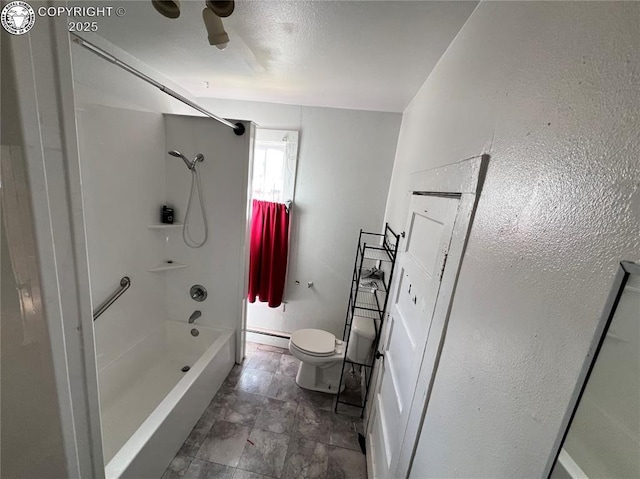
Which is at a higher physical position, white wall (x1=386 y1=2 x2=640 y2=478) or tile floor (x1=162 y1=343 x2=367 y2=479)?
white wall (x1=386 y1=2 x2=640 y2=478)

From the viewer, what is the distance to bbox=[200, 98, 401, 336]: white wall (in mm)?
2254

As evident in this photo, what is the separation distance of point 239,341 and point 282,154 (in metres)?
1.82

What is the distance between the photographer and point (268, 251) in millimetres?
2463

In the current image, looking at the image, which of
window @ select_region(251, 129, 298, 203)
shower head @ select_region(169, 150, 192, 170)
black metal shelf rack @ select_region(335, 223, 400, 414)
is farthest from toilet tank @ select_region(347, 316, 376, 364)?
shower head @ select_region(169, 150, 192, 170)

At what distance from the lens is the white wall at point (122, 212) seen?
1401 millimetres

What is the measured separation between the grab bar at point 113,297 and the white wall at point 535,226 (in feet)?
6.24

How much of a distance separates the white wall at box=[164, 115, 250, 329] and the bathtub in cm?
19

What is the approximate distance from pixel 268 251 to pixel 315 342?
39.0 inches

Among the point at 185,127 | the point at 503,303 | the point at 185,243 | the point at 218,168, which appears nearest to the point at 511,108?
the point at 503,303

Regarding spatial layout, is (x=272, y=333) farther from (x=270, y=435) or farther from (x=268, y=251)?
(x=270, y=435)

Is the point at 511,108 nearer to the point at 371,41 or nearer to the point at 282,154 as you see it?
the point at 371,41

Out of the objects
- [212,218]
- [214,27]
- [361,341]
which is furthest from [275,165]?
[361,341]

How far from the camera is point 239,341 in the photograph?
2258mm

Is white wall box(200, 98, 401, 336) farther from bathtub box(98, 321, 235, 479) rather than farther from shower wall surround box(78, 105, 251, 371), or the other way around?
bathtub box(98, 321, 235, 479)
